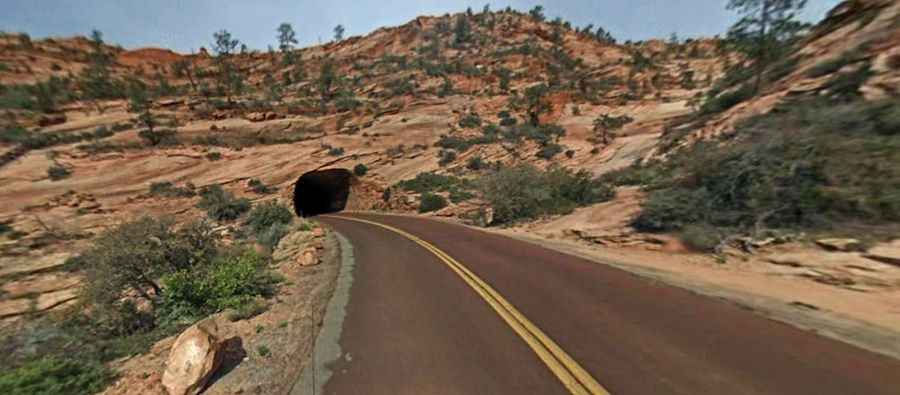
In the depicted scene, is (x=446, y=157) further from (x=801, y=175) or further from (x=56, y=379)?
(x=56, y=379)

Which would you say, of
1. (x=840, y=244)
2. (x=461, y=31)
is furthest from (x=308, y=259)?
(x=461, y=31)

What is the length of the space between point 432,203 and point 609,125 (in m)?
19.2

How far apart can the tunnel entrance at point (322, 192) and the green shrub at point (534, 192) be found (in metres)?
17.7

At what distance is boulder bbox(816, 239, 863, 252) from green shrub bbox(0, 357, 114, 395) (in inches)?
496

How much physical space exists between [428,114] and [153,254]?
33.8m

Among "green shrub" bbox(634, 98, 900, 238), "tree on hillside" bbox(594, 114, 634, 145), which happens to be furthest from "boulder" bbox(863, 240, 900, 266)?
"tree on hillside" bbox(594, 114, 634, 145)

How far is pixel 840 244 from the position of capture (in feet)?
24.8

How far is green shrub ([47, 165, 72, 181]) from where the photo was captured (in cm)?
2341

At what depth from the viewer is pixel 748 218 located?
9758 millimetres

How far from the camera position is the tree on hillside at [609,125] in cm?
3319

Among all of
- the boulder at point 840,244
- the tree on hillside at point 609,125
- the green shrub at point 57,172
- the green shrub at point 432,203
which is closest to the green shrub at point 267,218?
the green shrub at point 432,203

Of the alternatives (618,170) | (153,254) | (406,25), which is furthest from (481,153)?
(406,25)

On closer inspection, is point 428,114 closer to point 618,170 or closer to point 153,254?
point 618,170

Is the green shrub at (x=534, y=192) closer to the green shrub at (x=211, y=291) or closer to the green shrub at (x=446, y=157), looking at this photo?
the green shrub at (x=446, y=157)
